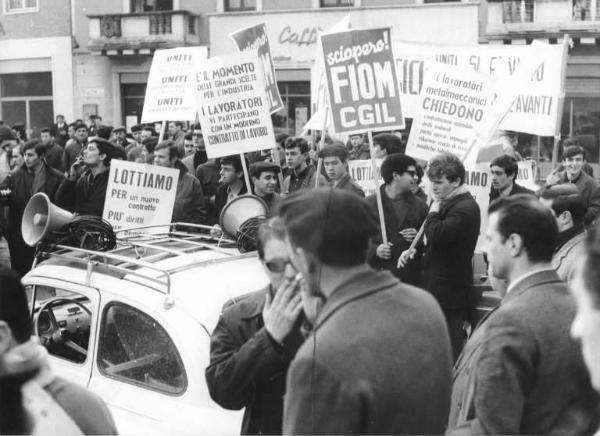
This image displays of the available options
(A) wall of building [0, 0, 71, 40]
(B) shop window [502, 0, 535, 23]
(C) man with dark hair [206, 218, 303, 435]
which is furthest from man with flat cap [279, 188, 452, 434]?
(A) wall of building [0, 0, 71, 40]

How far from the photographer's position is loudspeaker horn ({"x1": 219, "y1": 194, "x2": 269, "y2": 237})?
532 cm

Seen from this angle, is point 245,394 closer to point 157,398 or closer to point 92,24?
point 157,398

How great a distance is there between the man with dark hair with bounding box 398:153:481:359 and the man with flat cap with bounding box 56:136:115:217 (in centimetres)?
342

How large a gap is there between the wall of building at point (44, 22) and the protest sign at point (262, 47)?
21.3 metres

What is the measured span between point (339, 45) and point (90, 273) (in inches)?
147

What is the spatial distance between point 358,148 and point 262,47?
3094 mm

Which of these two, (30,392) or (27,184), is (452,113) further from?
(30,392)

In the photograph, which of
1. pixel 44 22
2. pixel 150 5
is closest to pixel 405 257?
pixel 150 5

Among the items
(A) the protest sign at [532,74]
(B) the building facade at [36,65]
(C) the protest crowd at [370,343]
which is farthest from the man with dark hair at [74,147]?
(B) the building facade at [36,65]

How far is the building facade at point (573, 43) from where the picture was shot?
23062mm

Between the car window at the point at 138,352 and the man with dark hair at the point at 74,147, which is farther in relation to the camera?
the man with dark hair at the point at 74,147

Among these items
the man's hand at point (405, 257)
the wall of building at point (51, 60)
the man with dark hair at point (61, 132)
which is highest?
the wall of building at point (51, 60)

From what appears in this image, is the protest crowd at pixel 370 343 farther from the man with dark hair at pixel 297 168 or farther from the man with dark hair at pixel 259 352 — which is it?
the man with dark hair at pixel 297 168

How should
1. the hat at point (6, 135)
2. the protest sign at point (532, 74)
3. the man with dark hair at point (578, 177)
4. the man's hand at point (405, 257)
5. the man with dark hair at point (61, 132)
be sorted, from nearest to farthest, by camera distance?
the man's hand at point (405, 257)
the man with dark hair at point (578, 177)
the protest sign at point (532, 74)
the hat at point (6, 135)
the man with dark hair at point (61, 132)
